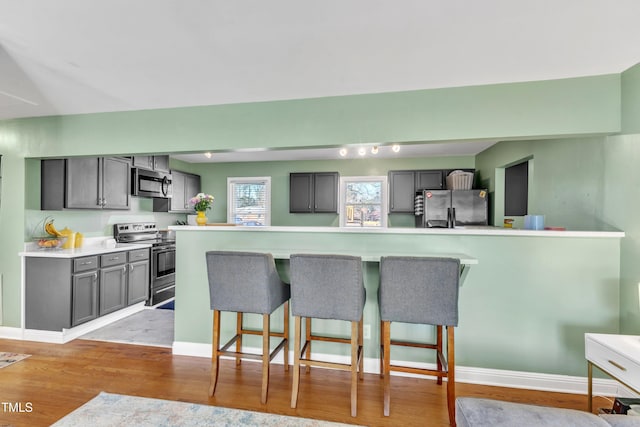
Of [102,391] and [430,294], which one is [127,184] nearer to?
[102,391]

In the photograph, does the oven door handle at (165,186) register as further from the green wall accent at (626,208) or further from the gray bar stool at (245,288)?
the green wall accent at (626,208)

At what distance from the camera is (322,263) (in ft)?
6.57

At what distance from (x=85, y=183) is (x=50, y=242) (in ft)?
2.49

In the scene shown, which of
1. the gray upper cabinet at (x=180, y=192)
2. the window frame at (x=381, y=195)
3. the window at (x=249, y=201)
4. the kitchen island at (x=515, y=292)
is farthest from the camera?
the window at (x=249, y=201)

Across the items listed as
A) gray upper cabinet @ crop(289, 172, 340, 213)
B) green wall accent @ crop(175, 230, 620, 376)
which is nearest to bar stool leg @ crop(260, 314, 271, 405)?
green wall accent @ crop(175, 230, 620, 376)

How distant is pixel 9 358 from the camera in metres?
2.71

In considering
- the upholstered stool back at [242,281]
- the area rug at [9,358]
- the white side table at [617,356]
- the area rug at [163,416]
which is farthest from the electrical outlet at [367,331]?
the area rug at [9,358]

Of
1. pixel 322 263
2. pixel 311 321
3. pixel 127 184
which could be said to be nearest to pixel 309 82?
pixel 322 263

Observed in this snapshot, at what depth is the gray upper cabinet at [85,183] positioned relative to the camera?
129 inches

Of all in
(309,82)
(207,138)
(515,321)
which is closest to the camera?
(309,82)

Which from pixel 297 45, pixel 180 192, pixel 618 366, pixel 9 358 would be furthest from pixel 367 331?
pixel 180 192

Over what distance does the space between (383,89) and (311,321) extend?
81.3 inches

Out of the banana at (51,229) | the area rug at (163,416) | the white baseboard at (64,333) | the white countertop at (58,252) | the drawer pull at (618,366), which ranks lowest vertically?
the area rug at (163,416)

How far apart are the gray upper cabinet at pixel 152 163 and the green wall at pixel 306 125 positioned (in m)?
1.25
